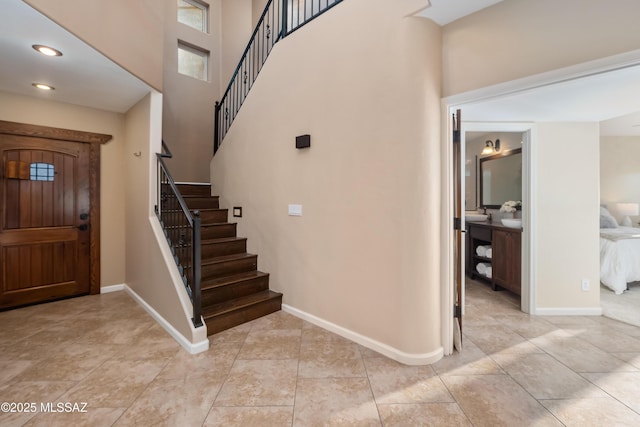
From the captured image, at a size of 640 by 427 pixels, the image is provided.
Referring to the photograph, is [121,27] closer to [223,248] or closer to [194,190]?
[194,190]

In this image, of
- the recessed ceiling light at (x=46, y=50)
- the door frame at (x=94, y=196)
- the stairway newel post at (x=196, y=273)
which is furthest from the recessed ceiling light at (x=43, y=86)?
the stairway newel post at (x=196, y=273)

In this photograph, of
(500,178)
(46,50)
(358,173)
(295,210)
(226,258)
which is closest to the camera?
(46,50)

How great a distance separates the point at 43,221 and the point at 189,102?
3.02 meters

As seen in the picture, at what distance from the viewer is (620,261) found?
390 centimetres

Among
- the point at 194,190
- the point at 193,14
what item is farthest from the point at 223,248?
the point at 193,14

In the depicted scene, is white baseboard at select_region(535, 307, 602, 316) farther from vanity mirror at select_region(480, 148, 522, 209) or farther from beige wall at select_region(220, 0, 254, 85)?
beige wall at select_region(220, 0, 254, 85)

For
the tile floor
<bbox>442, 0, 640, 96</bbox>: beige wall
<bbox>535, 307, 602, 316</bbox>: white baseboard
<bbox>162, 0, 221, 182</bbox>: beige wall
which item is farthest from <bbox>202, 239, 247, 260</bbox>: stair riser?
<bbox>535, 307, 602, 316</bbox>: white baseboard

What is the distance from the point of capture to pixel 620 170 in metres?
5.79

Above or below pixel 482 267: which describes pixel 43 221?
above

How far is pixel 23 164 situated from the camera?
341 cm

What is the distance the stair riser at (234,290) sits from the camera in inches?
113

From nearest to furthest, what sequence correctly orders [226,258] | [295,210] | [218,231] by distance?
[295,210] → [226,258] → [218,231]

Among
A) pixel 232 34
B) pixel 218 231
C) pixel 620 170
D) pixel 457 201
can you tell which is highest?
pixel 232 34

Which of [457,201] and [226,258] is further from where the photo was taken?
[226,258]
